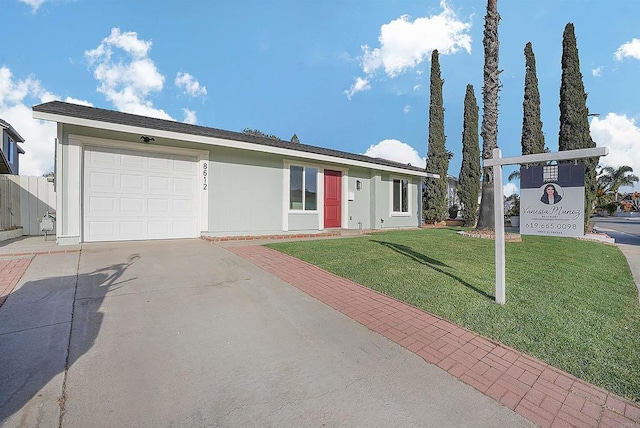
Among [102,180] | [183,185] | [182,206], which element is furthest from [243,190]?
[102,180]

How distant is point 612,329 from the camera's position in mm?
3021

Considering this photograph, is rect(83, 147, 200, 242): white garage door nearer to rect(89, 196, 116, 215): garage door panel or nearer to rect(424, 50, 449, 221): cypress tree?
rect(89, 196, 116, 215): garage door panel

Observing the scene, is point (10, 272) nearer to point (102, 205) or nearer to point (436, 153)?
point (102, 205)

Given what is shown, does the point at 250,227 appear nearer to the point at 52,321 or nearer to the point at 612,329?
the point at 52,321

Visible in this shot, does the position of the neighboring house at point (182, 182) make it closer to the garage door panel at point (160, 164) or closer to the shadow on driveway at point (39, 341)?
the garage door panel at point (160, 164)

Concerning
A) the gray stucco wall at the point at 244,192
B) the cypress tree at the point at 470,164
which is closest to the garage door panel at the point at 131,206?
the gray stucco wall at the point at 244,192

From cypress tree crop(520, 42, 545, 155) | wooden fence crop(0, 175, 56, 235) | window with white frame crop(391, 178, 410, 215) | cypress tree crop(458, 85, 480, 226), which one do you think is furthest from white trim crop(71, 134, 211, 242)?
cypress tree crop(520, 42, 545, 155)

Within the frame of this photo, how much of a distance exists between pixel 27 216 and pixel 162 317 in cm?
1031

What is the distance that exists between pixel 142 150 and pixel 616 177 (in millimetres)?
49282

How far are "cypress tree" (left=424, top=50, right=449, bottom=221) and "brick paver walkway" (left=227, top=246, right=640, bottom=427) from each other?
49.4ft

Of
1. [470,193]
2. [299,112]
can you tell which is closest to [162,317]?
[470,193]

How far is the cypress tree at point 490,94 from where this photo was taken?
9.41 metres

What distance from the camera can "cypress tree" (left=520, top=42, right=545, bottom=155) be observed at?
52.0 feet

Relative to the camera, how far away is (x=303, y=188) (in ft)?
34.2
